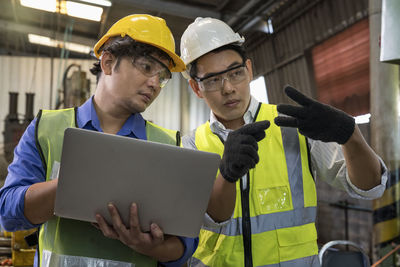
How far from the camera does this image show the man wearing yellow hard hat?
1.13 meters

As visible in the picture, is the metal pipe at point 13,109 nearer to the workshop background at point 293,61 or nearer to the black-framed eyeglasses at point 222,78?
the workshop background at point 293,61

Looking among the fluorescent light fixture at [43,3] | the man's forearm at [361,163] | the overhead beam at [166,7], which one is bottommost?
the man's forearm at [361,163]

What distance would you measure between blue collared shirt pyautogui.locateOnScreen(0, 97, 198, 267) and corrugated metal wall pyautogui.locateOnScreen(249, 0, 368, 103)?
4.61 metres

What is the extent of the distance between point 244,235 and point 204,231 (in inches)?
9.1

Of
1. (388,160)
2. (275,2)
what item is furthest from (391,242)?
(275,2)

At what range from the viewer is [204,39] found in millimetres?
1786

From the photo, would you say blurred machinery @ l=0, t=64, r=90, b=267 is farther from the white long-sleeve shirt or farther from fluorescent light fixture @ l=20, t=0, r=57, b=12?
the white long-sleeve shirt

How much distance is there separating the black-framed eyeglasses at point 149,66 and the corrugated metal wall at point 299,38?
4.40m

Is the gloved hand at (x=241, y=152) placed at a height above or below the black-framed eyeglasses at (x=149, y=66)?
below

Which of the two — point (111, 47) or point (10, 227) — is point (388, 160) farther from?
point (10, 227)

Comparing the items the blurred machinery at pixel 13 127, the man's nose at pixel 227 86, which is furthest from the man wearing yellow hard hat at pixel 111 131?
the blurred machinery at pixel 13 127

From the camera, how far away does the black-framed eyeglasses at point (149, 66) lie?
1411mm

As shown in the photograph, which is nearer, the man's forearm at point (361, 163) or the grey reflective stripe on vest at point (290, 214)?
the man's forearm at point (361, 163)

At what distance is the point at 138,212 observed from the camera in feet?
3.53
